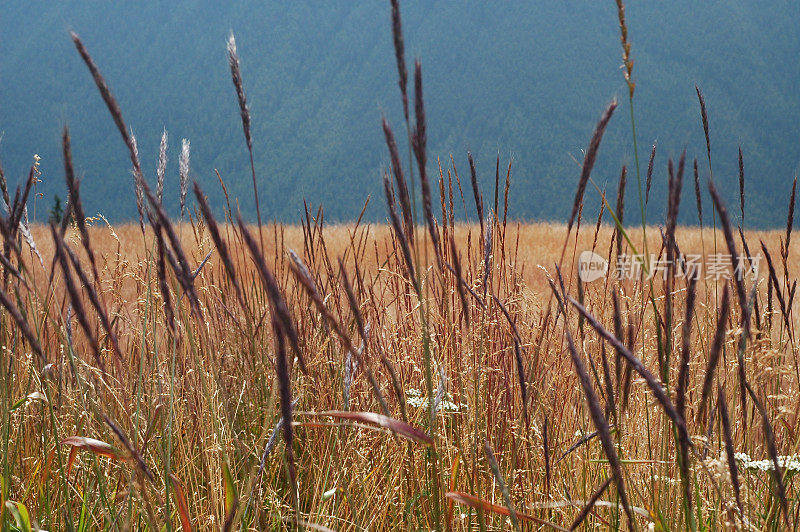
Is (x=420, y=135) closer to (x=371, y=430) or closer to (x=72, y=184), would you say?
(x=72, y=184)

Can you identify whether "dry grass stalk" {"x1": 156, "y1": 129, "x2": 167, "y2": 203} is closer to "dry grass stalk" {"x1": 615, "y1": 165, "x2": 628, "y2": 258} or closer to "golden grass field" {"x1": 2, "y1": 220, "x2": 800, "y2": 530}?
"golden grass field" {"x1": 2, "y1": 220, "x2": 800, "y2": 530}

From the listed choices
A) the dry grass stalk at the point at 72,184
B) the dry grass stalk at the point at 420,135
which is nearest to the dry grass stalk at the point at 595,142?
the dry grass stalk at the point at 420,135

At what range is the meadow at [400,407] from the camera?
779 millimetres

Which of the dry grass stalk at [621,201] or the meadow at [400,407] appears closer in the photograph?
the meadow at [400,407]

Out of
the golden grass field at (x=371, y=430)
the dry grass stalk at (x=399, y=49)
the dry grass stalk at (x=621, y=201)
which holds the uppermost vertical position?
the dry grass stalk at (x=399, y=49)

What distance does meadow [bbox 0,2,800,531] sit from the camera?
0.78 meters

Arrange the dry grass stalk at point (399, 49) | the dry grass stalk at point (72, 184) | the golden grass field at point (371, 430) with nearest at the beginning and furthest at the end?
the dry grass stalk at point (399, 49)
the dry grass stalk at point (72, 184)
the golden grass field at point (371, 430)

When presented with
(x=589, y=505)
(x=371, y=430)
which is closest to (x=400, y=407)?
(x=589, y=505)

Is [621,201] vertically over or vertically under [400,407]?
over

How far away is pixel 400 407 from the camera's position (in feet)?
3.31

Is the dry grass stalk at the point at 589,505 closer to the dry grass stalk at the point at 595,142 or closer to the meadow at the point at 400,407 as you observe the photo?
the meadow at the point at 400,407

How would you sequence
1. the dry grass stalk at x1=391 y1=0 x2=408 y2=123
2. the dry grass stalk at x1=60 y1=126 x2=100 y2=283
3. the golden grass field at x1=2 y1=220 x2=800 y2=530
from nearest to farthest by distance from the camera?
the dry grass stalk at x1=391 y1=0 x2=408 y2=123 → the dry grass stalk at x1=60 y1=126 x2=100 y2=283 → the golden grass field at x1=2 y1=220 x2=800 y2=530

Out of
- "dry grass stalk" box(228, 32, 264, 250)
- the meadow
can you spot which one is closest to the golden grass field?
the meadow

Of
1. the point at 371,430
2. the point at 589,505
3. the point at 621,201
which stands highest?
the point at 621,201
